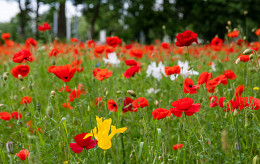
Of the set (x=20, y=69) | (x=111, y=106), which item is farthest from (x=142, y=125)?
(x=20, y=69)

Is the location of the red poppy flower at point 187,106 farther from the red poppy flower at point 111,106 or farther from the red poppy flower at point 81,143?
the red poppy flower at point 111,106

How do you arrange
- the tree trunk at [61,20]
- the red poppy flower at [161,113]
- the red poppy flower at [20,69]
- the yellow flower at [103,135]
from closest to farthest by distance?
1. the yellow flower at [103,135]
2. the red poppy flower at [161,113]
3. the red poppy flower at [20,69]
4. the tree trunk at [61,20]

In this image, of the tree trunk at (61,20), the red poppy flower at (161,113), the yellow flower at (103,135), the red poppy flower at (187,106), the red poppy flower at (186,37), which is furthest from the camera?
the tree trunk at (61,20)

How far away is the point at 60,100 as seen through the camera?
251 cm

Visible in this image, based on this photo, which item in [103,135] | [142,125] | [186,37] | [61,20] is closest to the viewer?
[103,135]

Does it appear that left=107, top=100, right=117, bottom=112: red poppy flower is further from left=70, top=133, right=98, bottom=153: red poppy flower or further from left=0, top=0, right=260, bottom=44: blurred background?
left=0, top=0, right=260, bottom=44: blurred background

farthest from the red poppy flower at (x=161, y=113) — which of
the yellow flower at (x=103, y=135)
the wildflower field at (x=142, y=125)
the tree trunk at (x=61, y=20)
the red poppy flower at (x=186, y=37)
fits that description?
the tree trunk at (x=61, y=20)

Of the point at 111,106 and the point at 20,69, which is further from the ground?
the point at 20,69

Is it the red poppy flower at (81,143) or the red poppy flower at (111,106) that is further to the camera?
the red poppy flower at (111,106)

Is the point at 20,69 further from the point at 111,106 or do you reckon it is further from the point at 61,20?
the point at 61,20

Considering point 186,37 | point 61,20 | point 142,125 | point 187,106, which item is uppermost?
point 61,20

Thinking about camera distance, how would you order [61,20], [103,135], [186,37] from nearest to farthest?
[103,135] < [186,37] < [61,20]

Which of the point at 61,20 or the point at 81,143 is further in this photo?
the point at 61,20

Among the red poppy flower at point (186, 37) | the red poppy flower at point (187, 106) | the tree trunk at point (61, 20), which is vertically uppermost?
the tree trunk at point (61, 20)
